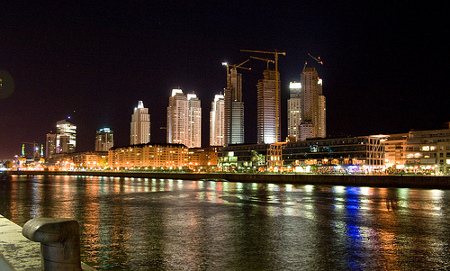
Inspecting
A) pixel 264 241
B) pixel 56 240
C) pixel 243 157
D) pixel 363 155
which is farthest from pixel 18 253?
pixel 243 157

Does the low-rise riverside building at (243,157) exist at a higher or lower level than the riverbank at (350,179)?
higher

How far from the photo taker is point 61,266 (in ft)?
20.9

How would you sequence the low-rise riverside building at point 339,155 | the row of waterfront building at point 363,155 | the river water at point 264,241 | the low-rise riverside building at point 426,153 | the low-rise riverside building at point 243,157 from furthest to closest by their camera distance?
the low-rise riverside building at point 243,157 < the low-rise riverside building at point 339,155 < the row of waterfront building at point 363,155 < the low-rise riverside building at point 426,153 < the river water at point 264,241

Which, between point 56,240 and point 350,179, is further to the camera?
point 350,179

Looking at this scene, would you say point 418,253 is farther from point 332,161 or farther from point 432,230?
point 332,161

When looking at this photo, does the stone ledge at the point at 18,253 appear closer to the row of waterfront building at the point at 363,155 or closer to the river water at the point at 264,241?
the river water at the point at 264,241

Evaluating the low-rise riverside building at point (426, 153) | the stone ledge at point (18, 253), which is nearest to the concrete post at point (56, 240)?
the stone ledge at point (18, 253)

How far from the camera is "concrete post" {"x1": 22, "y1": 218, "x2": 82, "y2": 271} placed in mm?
6246

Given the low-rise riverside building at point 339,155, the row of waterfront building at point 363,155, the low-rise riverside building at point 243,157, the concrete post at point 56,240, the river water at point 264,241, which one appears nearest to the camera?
the concrete post at point 56,240

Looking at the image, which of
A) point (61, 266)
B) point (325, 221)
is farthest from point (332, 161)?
point (61, 266)

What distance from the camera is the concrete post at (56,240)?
6.25 meters

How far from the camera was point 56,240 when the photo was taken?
6.33 meters

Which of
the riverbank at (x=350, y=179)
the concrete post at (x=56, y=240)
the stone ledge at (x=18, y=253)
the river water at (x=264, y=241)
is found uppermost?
the concrete post at (x=56, y=240)

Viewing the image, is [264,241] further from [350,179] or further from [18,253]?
[350,179]
